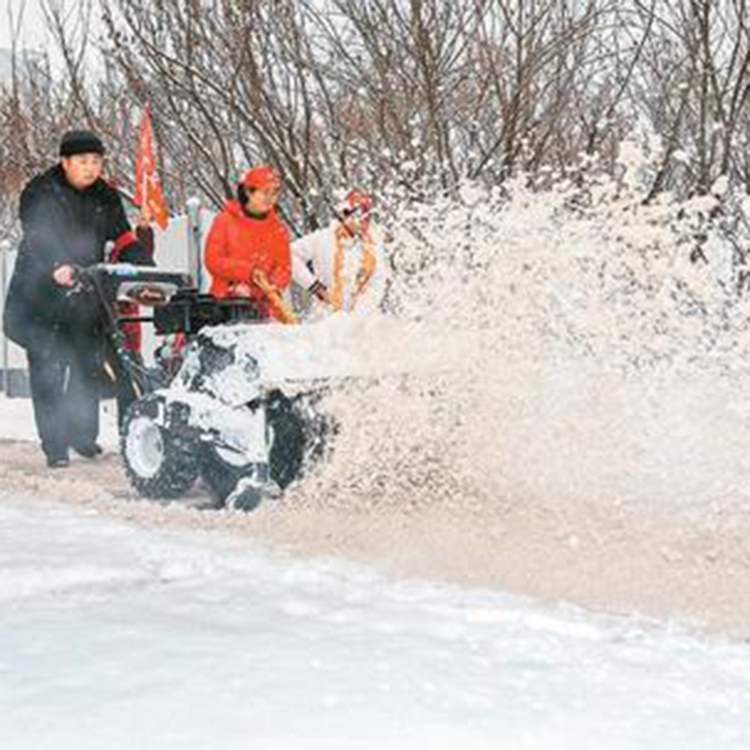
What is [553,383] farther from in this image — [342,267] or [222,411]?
[342,267]

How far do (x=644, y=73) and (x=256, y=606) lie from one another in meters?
7.49

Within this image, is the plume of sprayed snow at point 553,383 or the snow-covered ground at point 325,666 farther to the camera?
the plume of sprayed snow at point 553,383

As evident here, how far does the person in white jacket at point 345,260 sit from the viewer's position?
270 inches

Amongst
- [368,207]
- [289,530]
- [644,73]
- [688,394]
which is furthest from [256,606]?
[644,73]

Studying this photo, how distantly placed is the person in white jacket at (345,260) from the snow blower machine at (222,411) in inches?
37.7

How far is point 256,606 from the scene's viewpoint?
360 cm

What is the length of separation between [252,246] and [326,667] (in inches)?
148

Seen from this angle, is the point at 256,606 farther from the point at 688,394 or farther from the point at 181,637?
the point at 688,394

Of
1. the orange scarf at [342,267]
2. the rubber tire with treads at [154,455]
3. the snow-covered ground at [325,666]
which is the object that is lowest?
the snow-covered ground at [325,666]

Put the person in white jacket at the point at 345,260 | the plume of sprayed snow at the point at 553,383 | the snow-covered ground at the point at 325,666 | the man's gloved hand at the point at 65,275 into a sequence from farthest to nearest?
the person in white jacket at the point at 345,260, the man's gloved hand at the point at 65,275, the plume of sprayed snow at the point at 553,383, the snow-covered ground at the point at 325,666

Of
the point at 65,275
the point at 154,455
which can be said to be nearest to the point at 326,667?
the point at 154,455

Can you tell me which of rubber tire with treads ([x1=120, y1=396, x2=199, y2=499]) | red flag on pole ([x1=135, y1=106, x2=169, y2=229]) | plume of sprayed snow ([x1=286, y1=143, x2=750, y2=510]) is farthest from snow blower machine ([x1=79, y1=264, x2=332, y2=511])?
red flag on pole ([x1=135, y1=106, x2=169, y2=229])

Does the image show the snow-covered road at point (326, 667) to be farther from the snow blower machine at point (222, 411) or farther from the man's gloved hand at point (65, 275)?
the man's gloved hand at point (65, 275)

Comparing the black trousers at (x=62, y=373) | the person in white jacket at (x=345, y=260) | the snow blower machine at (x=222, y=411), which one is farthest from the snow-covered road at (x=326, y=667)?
the black trousers at (x=62, y=373)
